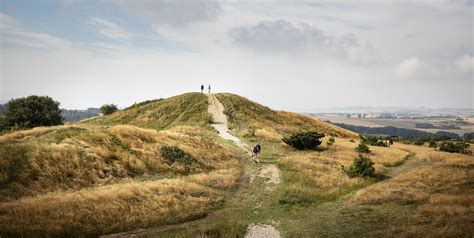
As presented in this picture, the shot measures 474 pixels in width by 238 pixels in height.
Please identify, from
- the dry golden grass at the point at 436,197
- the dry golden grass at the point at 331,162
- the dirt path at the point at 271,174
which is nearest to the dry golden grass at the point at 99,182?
the dirt path at the point at 271,174

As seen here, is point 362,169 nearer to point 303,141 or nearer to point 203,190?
point 303,141

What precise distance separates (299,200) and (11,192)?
16379 millimetres

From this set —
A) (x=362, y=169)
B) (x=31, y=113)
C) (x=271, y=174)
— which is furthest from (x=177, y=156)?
(x=31, y=113)

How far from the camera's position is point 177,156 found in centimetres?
2620

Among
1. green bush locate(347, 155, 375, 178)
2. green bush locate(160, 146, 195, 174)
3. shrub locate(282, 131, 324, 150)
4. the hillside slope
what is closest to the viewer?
green bush locate(347, 155, 375, 178)

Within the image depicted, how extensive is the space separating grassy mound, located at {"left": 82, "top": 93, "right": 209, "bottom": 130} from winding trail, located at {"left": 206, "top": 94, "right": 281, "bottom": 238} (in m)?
1.76

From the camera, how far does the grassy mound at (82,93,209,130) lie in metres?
50.7

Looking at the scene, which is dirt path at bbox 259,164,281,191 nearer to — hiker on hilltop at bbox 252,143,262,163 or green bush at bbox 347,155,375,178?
hiker on hilltop at bbox 252,143,262,163

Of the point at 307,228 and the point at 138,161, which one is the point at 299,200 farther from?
the point at 138,161

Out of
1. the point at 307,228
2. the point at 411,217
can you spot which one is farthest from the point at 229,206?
the point at 411,217

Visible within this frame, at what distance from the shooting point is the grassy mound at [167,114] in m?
50.7

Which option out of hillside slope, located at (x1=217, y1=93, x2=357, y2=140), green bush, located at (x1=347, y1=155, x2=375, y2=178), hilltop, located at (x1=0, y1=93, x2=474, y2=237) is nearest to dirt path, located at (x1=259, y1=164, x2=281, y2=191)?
hilltop, located at (x1=0, y1=93, x2=474, y2=237)

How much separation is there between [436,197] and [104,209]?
18018mm

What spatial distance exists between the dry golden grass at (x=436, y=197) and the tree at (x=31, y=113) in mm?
52059
